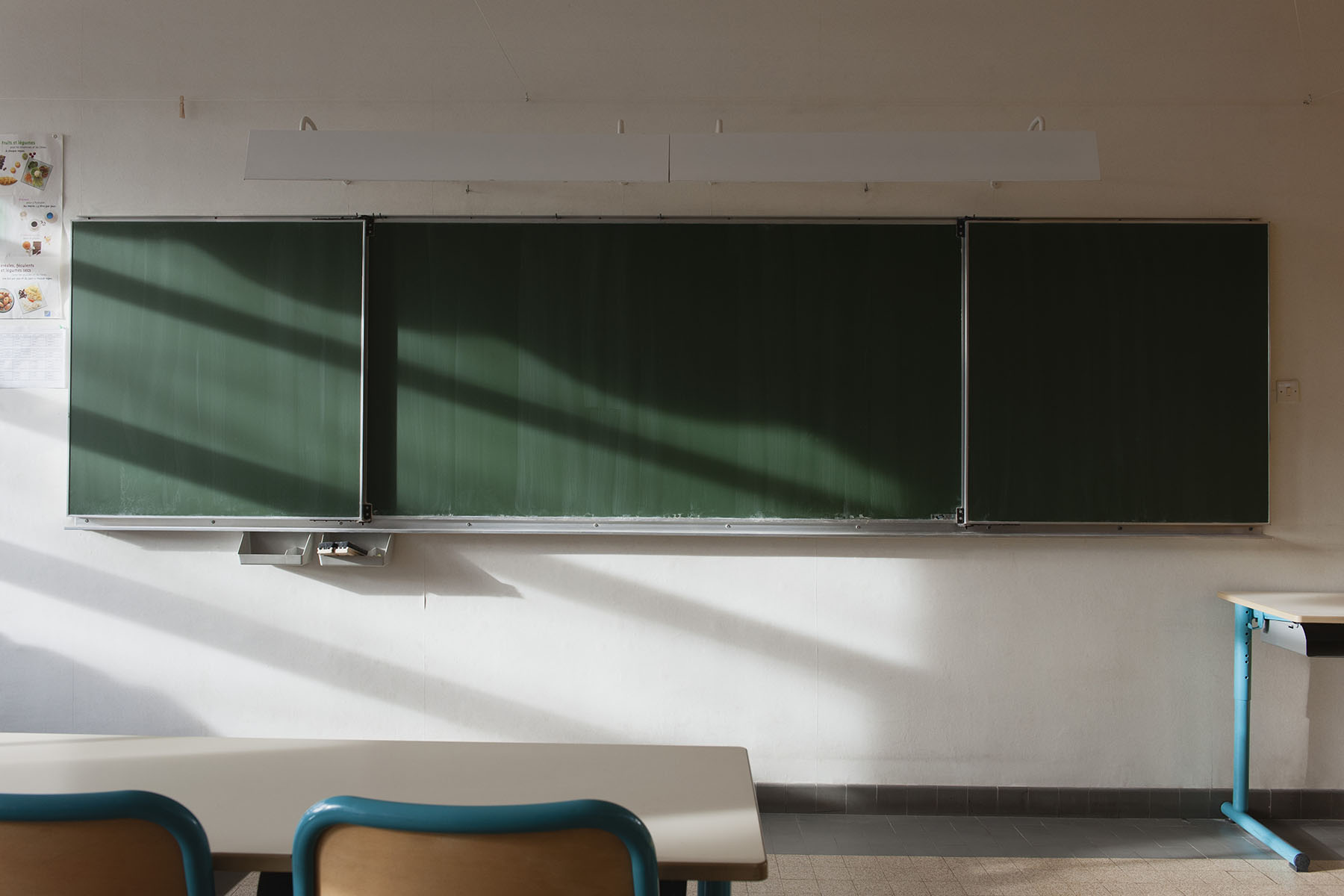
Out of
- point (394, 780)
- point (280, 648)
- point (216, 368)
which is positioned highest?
point (216, 368)

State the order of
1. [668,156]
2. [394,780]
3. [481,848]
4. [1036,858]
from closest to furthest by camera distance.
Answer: [481,848], [394,780], [668,156], [1036,858]

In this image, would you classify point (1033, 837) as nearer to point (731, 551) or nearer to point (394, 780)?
point (731, 551)

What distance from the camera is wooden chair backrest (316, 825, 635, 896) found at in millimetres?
1224

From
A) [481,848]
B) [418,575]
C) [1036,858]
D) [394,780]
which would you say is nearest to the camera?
[481,848]

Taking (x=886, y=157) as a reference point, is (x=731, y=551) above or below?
below

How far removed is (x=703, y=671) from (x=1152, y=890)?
1693 millimetres

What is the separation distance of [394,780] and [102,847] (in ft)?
1.78

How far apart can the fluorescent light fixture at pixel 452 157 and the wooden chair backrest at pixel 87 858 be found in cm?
160

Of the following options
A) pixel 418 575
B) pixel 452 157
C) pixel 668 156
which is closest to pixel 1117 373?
pixel 668 156

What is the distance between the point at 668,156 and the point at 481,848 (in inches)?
66.8

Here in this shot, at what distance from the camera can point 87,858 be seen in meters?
1.26

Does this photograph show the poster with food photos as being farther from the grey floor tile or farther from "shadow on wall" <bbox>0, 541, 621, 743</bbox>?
the grey floor tile

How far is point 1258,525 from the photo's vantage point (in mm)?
3385

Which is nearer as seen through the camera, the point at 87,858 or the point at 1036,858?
the point at 87,858
